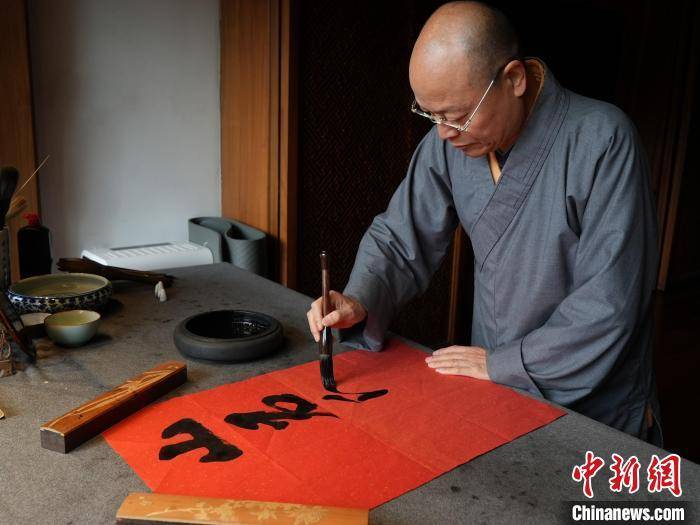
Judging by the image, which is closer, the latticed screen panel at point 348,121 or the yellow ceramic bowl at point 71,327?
the yellow ceramic bowl at point 71,327

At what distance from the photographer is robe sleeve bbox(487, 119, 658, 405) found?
1.23 m

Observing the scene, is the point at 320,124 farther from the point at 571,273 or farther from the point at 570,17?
the point at 570,17

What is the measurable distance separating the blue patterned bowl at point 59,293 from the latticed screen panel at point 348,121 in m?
1.15

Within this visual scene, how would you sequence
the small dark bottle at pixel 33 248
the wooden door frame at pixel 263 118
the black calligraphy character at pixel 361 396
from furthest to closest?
the wooden door frame at pixel 263 118, the small dark bottle at pixel 33 248, the black calligraphy character at pixel 361 396

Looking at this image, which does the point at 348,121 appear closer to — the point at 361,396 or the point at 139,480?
the point at 361,396

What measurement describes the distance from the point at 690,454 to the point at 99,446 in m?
2.54

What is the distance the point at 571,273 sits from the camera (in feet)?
4.50

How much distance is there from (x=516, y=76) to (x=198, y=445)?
3.10 feet

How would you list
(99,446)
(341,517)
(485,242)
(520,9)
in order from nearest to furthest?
1. (341,517)
2. (99,446)
3. (485,242)
4. (520,9)

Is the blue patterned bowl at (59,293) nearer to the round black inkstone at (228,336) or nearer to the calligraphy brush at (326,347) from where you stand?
the round black inkstone at (228,336)

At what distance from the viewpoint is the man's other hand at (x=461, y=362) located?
1.25m

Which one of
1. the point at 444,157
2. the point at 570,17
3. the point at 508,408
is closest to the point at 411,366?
the point at 508,408
